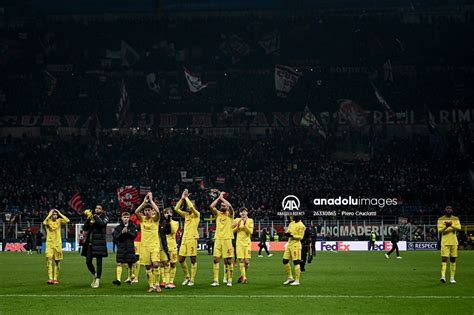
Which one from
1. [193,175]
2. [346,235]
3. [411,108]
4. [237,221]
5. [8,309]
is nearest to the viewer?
[8,309]

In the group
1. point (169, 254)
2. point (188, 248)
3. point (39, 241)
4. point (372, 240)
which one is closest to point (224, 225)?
point (188, 248)

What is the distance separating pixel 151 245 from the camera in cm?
2500

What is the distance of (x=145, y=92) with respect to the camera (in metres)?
86.4

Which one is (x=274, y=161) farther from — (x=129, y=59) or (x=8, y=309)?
(x=8, y=309)

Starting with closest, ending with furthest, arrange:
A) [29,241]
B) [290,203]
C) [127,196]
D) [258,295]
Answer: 1. [258,295]
2. [127,196]
3. [29,241]
4. [290,203]

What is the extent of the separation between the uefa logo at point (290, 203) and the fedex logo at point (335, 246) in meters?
3.50

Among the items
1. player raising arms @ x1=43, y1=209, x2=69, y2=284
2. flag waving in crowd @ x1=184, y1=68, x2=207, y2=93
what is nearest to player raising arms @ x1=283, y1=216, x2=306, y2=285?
player raising arms @ x1=43, y1=209, x2=69, y2=284

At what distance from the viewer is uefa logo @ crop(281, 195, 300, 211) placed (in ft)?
217

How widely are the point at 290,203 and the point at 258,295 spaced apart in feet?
139

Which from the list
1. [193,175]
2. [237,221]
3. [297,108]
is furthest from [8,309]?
[297,108]

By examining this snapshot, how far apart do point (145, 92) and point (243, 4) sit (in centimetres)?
1295

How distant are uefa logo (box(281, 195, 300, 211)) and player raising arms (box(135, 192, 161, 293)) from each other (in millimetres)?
41467

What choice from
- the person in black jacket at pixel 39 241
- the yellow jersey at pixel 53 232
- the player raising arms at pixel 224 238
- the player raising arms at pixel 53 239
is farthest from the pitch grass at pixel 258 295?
the person in black jacket at pixel 39 241

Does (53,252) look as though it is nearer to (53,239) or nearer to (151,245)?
(53,239)
